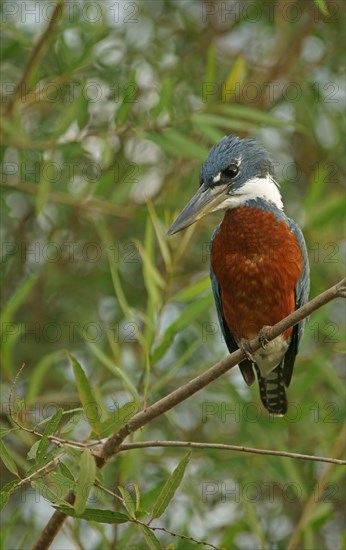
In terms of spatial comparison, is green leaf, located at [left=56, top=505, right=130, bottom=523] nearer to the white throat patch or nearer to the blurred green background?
the blurred green background

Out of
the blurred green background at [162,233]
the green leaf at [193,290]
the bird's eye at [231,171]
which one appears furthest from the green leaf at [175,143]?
the green leaf at [193,290]

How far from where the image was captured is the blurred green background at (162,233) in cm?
315

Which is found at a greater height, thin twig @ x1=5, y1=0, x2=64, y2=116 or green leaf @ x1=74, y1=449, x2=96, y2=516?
thin twig @ x1=5, y1=0, x2=64, y2=116

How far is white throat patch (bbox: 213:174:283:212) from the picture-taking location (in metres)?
3.09

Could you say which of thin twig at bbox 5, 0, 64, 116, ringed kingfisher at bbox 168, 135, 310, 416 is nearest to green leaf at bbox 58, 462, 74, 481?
ringed kingfisher at bbox 168, 135, 310, 416

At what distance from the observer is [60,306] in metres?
4.09

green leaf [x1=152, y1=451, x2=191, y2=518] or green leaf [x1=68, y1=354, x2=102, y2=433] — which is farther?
green leaf [x1=68, y1=354, x2=102, y2=433]

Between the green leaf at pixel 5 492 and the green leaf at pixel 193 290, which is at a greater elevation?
the green leaf at pixel 193 290

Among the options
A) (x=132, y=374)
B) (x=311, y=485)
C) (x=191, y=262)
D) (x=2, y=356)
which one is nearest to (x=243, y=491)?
(x=311, y=485)

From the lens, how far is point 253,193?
313 cm

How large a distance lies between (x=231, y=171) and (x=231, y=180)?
3cm

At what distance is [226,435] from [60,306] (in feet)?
3.05

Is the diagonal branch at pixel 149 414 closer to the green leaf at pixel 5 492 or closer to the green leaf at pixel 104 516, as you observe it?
the green leaf at pixel 104 516

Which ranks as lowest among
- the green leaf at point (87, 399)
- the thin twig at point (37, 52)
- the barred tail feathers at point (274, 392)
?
the barred tail feathers at point (274, 392)
